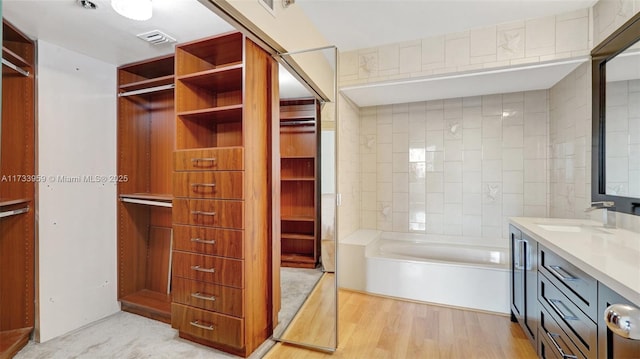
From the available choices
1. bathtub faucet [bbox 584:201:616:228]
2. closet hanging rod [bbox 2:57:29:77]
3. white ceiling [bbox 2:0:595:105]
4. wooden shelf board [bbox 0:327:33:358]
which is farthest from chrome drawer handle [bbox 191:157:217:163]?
bathtub faucet [bbox 584:201:616:228]

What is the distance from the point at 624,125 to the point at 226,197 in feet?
8.91

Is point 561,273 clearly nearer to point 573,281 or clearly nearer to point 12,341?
point 573,281

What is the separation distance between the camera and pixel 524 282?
1928 mm

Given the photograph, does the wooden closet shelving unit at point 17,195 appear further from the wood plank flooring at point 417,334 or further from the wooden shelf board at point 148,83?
the wood plank flooring at point 417,334

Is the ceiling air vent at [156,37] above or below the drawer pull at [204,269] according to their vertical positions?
above

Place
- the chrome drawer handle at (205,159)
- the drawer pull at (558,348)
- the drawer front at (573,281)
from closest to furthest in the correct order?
the drawer front at (573,281)
the drawer pull at (558,348)
the chrome drawer handle at (205,159)

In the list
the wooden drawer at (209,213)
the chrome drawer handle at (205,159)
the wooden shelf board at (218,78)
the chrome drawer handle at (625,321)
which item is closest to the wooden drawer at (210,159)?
the chrome drawer handle at (205,159)

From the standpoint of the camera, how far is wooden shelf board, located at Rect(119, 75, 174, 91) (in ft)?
6.89

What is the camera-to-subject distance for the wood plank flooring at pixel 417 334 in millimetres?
1822

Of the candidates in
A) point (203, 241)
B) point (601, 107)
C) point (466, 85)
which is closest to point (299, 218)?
point (203, 241)

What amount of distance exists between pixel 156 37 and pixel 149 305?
2.00 meters

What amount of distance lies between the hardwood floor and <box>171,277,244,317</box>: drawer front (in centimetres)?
→ 46

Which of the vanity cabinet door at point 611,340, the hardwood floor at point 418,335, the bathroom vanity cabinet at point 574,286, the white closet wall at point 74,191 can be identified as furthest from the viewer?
the hardwood floor at point 418,335

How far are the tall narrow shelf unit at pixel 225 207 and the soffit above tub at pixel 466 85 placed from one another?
140 centimetres
